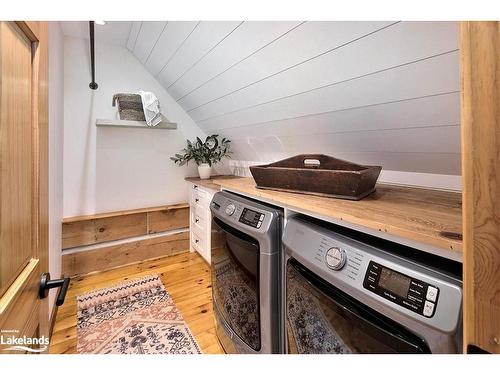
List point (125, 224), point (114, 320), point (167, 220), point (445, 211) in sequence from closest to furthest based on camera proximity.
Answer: point (445, 211) → point (114, 320) → point (125, 224) → point (167, 220)

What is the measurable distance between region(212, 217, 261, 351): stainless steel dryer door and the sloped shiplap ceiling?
83cm

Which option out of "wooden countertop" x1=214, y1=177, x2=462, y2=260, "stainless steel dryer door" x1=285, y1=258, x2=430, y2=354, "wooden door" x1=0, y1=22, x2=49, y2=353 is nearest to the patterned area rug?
"stainless steel dryer door" x1=285, y1=258, x2=430, y2=354

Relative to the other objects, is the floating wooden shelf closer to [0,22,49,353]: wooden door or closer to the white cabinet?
the white cabinet

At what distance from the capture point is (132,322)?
5.49 feet

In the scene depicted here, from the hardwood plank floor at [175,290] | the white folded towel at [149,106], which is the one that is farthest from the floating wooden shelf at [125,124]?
the hardwood plank floor at [175,290]

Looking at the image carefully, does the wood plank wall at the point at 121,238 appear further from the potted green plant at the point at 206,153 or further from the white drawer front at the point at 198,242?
the potted green plant at the point at 206,153

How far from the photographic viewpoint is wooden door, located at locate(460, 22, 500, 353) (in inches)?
12.7

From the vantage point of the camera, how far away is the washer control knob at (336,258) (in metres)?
0.68

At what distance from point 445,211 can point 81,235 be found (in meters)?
2.74

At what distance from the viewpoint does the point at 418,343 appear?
1.68 feet

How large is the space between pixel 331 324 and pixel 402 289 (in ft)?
0.92

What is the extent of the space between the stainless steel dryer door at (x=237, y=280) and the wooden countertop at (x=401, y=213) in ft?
0.79

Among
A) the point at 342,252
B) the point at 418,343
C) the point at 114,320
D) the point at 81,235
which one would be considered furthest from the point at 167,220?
the point at 418,343
